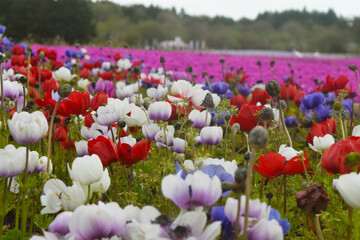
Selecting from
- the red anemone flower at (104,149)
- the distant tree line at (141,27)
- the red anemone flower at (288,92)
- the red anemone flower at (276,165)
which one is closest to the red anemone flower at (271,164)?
the red anemone flower at (276,165)

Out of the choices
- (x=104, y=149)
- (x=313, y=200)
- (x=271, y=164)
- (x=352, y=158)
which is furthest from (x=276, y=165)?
(x=104, y=149)

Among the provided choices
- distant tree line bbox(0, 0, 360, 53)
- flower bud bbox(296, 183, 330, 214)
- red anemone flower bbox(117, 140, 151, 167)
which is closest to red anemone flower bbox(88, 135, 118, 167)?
red anemone flower bbox(117, 140, 151, 167)

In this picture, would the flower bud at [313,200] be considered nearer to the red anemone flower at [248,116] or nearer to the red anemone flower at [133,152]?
the red anemone flower at [133,152]

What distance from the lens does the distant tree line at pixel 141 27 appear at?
78.1 feet

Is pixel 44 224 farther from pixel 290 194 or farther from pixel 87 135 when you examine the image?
pixel 290 194

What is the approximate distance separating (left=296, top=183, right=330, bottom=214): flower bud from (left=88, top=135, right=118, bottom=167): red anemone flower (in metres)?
0.58

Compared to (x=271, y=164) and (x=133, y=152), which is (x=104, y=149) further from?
(x=271, y=164)

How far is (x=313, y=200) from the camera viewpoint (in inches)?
45.5

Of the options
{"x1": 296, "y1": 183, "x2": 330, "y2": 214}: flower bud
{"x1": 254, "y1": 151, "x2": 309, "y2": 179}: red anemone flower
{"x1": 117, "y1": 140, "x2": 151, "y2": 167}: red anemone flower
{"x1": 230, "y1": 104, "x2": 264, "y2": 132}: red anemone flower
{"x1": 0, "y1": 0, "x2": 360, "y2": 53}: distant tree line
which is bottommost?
{"x1": 296, "y1": 183, "x2": 330, "y2": 214}: flower bud

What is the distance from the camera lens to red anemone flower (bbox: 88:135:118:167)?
1.30 metres

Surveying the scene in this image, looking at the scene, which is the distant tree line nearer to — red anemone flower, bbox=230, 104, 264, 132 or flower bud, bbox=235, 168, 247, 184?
red anemone flower, bbox=230, 104, 264, 132

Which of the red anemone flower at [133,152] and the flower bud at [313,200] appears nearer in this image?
the flower bud at [313,200]

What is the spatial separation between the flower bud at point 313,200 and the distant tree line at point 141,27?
684 cm

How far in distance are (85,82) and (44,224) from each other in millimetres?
2136
